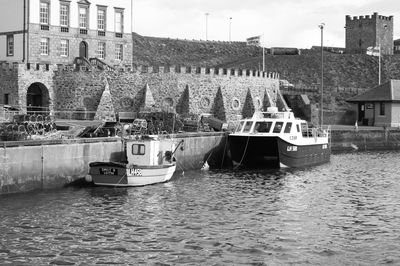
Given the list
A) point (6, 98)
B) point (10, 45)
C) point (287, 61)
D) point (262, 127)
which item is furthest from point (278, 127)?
point (287, 61)

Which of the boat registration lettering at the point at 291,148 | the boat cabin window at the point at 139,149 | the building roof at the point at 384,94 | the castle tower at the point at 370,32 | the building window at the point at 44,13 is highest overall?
the castle tower at the point at 370,32

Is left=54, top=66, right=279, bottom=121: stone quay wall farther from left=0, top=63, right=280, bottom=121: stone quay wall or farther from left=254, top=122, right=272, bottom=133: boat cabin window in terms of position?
left=254, top=122, right=272, bottom=133: boat cabin window

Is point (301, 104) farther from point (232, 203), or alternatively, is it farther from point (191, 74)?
point (232, 203)

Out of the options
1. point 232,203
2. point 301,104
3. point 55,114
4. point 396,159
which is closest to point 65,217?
point 232,203

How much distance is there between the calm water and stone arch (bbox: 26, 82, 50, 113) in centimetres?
1792

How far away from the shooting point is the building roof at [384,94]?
195ft

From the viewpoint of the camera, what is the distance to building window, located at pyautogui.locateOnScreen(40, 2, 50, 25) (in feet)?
157

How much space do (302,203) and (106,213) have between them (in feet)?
27.0

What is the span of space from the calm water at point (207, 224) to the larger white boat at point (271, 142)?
529 centimetres

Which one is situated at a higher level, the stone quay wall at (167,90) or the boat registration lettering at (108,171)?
the stone quay wall at (167,90)

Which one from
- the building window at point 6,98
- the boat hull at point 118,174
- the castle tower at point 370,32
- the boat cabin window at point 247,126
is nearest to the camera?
the boat hull at point 118,174

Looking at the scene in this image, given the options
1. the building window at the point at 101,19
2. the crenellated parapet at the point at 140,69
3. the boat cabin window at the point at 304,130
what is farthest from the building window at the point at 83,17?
the boat cabin window at the point at 304,130

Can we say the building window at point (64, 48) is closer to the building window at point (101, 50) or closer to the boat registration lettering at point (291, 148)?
the building window at point (101, 50)

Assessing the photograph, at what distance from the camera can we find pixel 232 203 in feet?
84.6
